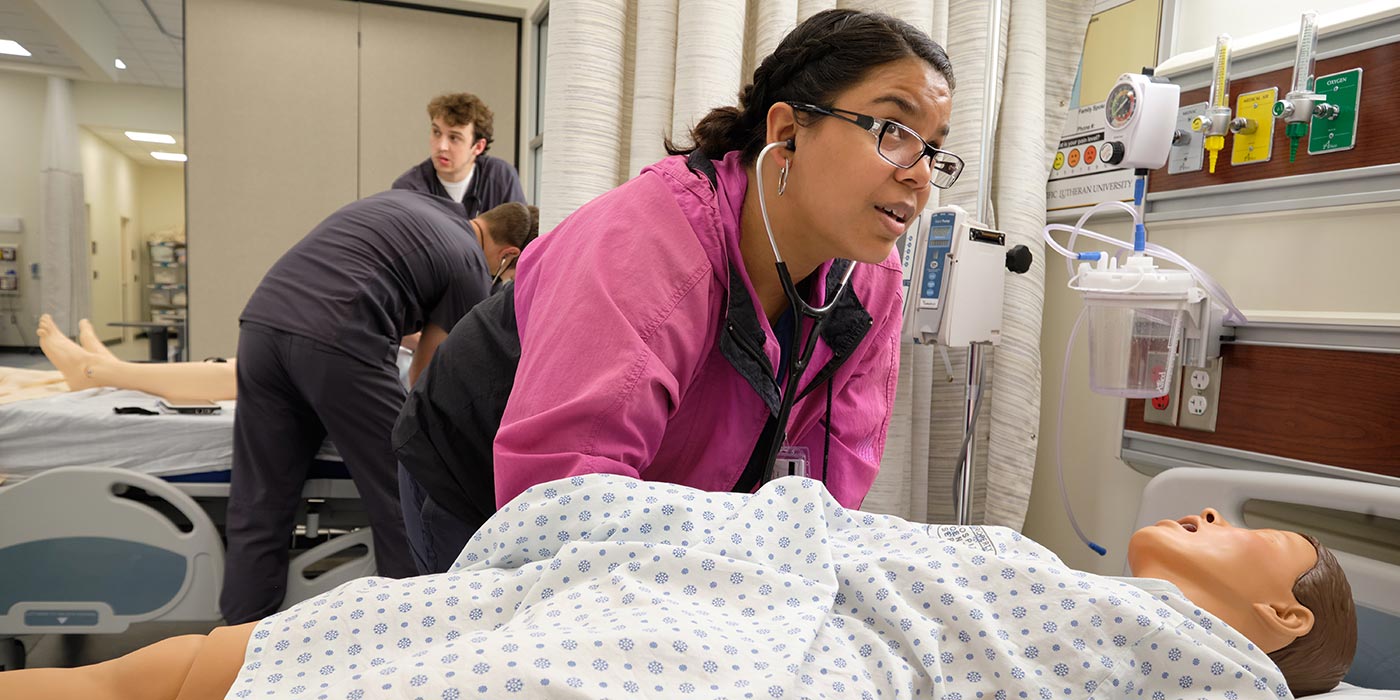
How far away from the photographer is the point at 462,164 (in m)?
2.94

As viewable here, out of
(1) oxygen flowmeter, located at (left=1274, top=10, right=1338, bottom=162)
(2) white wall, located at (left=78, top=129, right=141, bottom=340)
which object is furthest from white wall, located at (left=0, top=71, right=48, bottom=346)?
(1) oxygen flowmeter, located at (left=1274, top=10, right=1338, bottom=162)

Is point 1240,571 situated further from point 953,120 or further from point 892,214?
point 953,120

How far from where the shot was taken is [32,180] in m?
4.03

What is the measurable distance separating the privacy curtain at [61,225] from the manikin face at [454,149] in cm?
229

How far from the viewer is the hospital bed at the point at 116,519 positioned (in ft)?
6.93

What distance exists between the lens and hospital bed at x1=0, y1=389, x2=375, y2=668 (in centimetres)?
211

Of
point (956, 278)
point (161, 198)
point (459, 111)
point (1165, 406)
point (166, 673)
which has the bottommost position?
point (166, 673)

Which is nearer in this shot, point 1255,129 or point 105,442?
point 1255,129

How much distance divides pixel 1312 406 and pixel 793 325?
1.03 metres

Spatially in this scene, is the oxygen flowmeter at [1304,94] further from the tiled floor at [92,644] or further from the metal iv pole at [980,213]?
the tiled floor at [92,644]

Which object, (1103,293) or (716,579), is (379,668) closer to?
(716,579)

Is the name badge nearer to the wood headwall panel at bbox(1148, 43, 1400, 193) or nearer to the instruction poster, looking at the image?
the wood headwall panel at bbox(1148, 43, 1400, 193)

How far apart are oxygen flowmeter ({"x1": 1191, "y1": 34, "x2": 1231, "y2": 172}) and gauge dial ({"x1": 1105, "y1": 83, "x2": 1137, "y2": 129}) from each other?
142 millimetres

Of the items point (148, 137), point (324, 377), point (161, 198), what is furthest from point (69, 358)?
point (148, 137)
